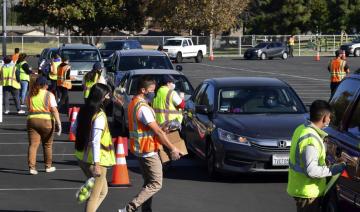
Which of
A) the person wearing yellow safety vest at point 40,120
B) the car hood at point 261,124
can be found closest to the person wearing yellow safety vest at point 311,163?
the car hood at point 261,124

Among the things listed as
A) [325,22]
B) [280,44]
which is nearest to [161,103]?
[280,44]

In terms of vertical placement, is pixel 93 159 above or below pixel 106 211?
above

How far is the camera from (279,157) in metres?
12.0

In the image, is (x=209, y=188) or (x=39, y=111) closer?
(x=209, y=188)

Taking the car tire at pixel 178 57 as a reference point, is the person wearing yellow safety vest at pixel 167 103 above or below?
above

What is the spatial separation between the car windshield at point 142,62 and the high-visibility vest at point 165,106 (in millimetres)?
10117

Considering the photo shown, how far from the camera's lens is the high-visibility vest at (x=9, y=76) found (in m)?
21.5

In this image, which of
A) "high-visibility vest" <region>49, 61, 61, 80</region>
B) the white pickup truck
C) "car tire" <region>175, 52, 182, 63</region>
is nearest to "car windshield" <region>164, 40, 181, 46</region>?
the white pickup truck

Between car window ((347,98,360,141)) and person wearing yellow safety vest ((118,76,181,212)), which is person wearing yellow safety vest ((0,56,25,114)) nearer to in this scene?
person wearing yellow safety vest ((118,76,181,212))

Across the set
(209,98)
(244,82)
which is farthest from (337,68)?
(209,98)

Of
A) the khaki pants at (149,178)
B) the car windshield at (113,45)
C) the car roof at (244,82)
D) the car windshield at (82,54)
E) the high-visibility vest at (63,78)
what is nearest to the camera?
the khaki pants at (149,178)

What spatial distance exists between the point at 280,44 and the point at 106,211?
172ft

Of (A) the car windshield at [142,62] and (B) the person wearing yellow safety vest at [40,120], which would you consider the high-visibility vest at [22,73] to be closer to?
(A) the car windshield at [142,62]

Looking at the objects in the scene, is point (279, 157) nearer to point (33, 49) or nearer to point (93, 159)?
point (93, 159)
